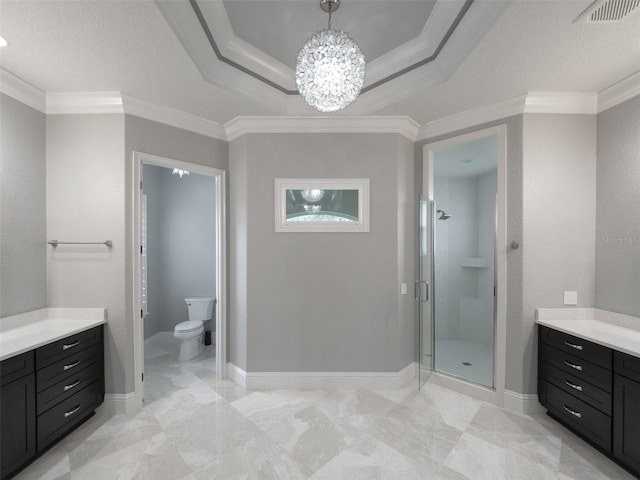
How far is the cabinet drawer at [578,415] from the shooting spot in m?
1.78

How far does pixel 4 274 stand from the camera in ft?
6.54

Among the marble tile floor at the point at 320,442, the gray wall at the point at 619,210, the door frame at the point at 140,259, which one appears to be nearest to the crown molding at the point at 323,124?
the door frame at the point at 140,259

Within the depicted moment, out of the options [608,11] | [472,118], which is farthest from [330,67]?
[472,118]

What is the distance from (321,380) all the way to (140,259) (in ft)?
6.84

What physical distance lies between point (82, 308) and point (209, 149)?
6.07 feet

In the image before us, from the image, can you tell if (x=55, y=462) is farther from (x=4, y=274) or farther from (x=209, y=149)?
(x=209, y=149)

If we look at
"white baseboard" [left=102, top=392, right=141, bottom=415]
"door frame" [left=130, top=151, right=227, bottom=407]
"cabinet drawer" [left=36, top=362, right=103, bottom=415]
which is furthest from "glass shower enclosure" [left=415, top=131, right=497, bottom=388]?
"cabinet drawer" [left=36, top=362, right=103, bottom=415]

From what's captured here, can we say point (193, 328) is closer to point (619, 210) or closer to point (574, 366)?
point (574, 366)

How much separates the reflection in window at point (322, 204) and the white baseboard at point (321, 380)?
5.20 ft

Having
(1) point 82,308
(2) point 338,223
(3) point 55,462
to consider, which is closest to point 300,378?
(2) point 338,223

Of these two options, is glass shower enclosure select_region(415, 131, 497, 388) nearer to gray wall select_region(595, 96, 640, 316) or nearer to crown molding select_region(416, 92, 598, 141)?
crown molding select_region(416, 92, 598, 141)

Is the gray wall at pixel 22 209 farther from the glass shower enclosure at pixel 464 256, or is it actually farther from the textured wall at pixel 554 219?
the textured wall at pixel 554 219

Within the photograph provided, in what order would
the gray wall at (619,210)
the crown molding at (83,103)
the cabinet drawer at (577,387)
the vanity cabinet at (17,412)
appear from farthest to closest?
the crown molding at (83,103), the gray wall at (619,210), the cabinet drawer at (577,387), the vanity cabinet at (17,412)

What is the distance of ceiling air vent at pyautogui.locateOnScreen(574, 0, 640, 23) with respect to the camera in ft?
4.59
